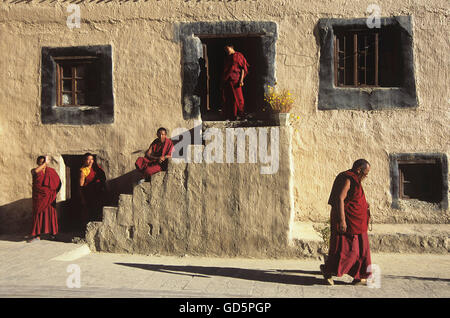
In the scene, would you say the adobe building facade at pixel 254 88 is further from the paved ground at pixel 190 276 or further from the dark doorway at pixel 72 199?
the paved ground at pixel 190 276

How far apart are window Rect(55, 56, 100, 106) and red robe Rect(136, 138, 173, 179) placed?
1.85m

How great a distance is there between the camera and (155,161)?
871 cm

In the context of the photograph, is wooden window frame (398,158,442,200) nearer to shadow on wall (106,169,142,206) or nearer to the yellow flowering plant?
the yellow flowering plant

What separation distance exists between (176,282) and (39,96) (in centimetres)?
545

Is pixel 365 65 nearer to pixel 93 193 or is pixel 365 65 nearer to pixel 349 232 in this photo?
pixel 349 232

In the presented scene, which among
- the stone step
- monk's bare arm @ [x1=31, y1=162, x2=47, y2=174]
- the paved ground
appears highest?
monk's bare arm @ [x1=31, y1=162, x2=47, y2=174]

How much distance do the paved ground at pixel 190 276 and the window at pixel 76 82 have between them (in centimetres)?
315

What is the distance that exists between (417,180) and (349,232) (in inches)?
147

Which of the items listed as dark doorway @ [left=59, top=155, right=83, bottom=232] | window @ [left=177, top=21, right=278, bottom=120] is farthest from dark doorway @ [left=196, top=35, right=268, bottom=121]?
dark doorway @ [left=59, top=155, right=83, bottom=232]

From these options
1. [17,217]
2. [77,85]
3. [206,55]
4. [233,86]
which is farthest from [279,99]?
[17,217]

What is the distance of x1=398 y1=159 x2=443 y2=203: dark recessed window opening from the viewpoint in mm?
→ 9148

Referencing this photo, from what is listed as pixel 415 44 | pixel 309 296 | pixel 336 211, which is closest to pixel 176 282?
pixel 309 296

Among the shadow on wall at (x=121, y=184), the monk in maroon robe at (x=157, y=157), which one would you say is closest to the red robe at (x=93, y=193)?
the shadow on wall at (x=121, y=184)
